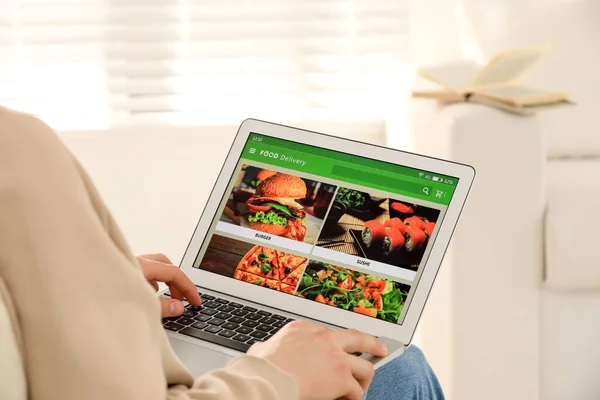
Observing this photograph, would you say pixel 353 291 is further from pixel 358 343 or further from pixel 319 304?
pixel 358 343

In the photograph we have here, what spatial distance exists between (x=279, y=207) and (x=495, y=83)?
1.11m

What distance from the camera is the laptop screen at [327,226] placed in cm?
104

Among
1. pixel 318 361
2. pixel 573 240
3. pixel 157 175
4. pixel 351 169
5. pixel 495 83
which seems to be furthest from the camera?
pixel 157 175

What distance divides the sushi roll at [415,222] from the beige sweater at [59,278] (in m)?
0.55

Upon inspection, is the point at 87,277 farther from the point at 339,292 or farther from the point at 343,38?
the point at 343,38

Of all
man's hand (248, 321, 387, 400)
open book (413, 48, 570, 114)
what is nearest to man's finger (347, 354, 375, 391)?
man's hand (248, 321, 387, 400)

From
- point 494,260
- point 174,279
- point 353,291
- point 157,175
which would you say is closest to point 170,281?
point 174,279

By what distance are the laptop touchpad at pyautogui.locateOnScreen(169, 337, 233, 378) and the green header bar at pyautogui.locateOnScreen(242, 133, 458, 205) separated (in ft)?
0.97

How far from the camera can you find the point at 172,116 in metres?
2.76

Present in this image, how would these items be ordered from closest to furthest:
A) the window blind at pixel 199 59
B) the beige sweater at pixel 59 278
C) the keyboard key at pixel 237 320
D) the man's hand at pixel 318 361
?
the beige sweater at pixel 59 278 < the man's hand at pixel 318 361 < the keyboard key at pixel 237 320 < the window blind at pixel 199 59

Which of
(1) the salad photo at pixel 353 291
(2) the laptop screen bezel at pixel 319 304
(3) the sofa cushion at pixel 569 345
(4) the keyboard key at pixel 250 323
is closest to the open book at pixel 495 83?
(3) the sofa cushion at pixel 569 345

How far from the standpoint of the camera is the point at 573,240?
1.82 metres

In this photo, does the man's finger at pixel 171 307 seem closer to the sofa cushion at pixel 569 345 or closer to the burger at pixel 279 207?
the burger at pixel 279 207

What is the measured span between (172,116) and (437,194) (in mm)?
1779
